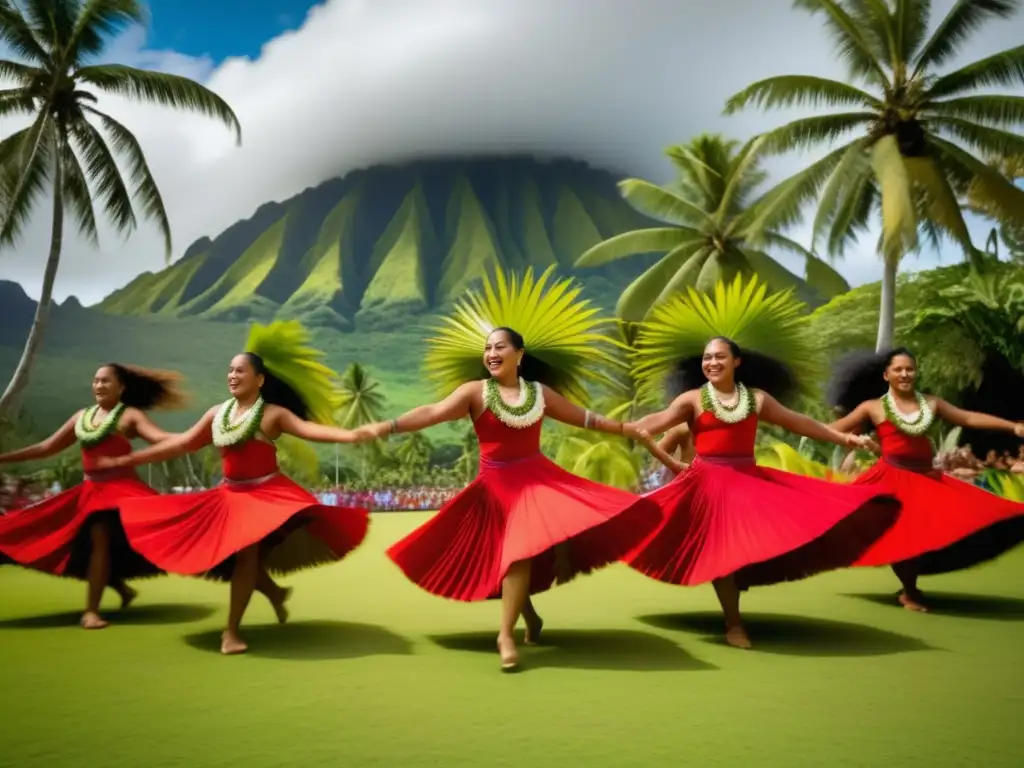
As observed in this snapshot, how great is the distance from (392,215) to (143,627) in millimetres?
125916

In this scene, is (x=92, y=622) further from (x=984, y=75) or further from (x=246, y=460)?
(x=984, y=75)

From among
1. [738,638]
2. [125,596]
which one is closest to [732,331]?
[738,638]

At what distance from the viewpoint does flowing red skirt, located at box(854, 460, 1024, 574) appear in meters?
5.71

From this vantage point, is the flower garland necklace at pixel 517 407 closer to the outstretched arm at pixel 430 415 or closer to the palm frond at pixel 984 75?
the outstretched arm at pixel 430 415

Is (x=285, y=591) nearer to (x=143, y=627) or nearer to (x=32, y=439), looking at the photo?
(x=143, y=627)

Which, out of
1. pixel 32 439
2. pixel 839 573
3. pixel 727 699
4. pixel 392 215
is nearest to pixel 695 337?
pixel 727 699

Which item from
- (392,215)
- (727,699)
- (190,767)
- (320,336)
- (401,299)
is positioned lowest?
(190,767)

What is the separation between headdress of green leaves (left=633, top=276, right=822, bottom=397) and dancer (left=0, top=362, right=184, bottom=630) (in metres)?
3.01

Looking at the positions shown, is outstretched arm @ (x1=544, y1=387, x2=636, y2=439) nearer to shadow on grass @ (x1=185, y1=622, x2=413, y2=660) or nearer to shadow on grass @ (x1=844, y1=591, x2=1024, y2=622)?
shadow on grass @ (x1=185, y1=622, x2=413, y2=660)

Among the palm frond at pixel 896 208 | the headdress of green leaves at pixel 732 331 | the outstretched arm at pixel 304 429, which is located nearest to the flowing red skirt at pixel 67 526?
the outstretched arm at pixel 304 429

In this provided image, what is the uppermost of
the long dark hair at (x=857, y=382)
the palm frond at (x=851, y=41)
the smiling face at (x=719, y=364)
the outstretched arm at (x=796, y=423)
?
the palm frond at (x=851, y=41)

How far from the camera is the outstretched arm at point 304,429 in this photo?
4.99m

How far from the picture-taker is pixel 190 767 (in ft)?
9.50

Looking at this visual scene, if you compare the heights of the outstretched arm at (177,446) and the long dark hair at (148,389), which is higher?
the long dark hair at (148,389)
